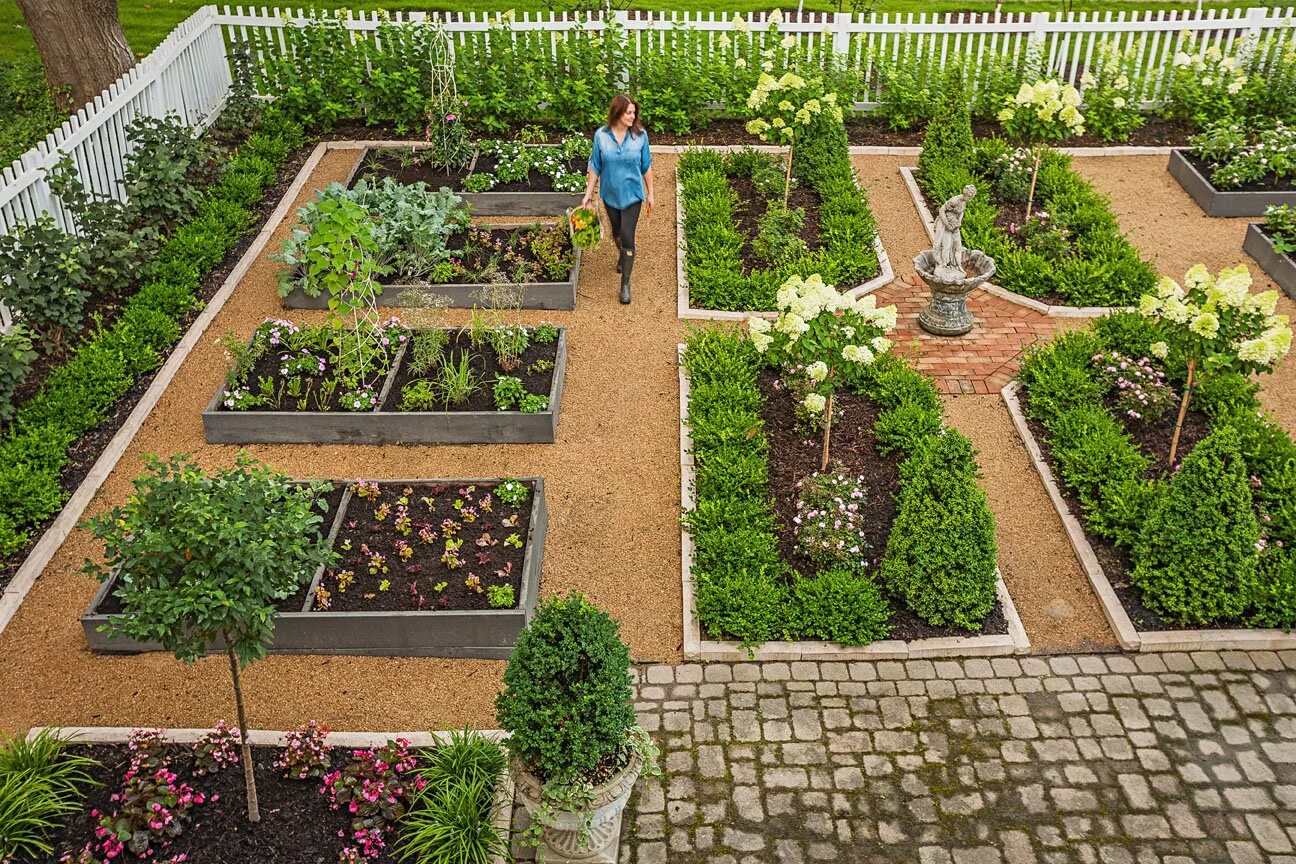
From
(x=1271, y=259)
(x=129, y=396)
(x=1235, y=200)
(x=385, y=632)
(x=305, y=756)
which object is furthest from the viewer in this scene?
(x=1235, y=200)

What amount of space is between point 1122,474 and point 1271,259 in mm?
4709

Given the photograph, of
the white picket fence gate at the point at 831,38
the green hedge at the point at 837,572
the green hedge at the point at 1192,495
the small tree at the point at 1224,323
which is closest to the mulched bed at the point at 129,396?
the white picket fence gate at the point at 831,38

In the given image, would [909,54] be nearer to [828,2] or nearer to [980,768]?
[828,2]

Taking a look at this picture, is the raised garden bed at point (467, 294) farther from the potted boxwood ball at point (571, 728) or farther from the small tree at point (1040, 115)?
the potted boxwood ball at point (571, 728)

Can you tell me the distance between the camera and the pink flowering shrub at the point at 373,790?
614cm

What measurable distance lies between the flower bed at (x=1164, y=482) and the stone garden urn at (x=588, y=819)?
12.3ft

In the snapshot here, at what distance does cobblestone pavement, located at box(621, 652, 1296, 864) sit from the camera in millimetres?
6371

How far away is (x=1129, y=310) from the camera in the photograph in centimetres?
1091

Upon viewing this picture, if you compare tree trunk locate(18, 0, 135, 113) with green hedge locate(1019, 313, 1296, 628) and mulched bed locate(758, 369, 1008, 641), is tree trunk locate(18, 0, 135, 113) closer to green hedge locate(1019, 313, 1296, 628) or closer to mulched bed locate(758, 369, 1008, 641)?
mulched bed locate(758, 369, 1008, 641)

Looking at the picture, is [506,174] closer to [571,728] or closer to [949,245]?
[949,245]

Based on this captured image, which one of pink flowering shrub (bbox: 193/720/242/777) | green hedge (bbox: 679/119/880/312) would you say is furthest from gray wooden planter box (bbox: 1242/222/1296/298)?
pink flowering shrub (bbox: 193/720/242/777)

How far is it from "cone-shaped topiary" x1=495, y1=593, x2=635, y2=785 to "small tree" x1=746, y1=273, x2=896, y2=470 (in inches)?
127

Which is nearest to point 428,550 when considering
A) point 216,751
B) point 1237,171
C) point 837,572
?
point 216,751

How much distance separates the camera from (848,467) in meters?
9.11
